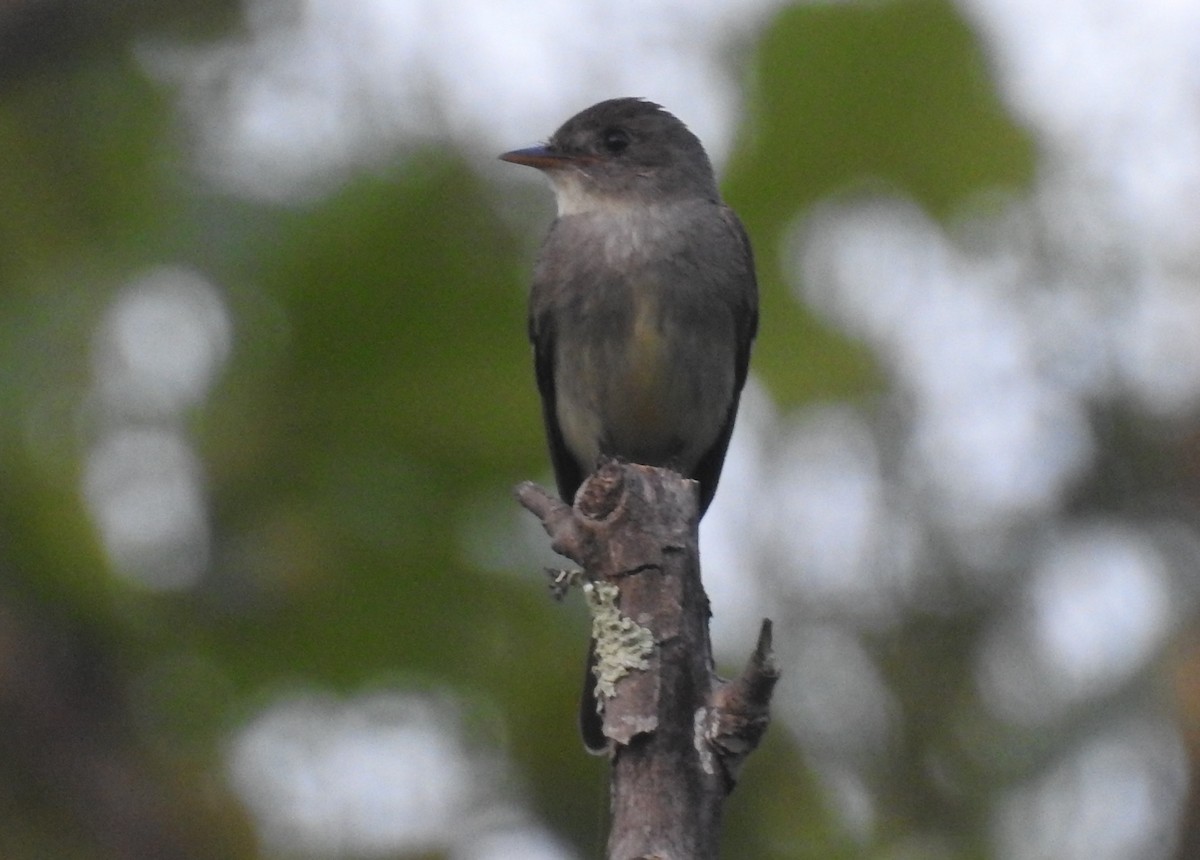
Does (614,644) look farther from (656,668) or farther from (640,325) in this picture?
(640,325)

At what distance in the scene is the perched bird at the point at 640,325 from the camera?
527cm

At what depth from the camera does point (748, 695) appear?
10.3 feet

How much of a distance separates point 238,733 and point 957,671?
1.85 metres

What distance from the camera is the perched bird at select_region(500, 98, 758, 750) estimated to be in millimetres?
5270

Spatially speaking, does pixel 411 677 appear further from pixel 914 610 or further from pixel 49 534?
pixel 914 610

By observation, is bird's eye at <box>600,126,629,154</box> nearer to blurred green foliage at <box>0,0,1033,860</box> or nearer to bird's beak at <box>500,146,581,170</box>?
bird's beak at <box>500,146,581,170</box>

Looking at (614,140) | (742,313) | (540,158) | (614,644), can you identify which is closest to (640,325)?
(742,313)

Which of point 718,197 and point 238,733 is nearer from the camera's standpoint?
point 238,733

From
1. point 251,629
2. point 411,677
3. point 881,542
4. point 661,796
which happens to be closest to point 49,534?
point 251,629

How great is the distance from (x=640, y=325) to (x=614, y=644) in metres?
1.92

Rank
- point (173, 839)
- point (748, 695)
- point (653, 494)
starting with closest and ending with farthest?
point (748, 695) < point (653, 494) < point (173, 839)

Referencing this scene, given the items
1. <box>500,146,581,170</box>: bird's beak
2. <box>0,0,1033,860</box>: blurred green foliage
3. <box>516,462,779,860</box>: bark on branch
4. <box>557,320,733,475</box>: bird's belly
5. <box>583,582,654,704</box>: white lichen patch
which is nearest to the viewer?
<box>516,462,779,860</box>: bark on branch

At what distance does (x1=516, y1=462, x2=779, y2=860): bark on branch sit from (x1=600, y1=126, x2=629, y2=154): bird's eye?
226 cm

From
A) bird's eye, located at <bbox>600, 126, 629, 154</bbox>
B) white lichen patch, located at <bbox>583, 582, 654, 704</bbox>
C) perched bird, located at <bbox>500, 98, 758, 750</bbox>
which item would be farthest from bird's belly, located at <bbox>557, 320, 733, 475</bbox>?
white lichen patch, located at <bbox>583, 582, 654, 704</bbox>
